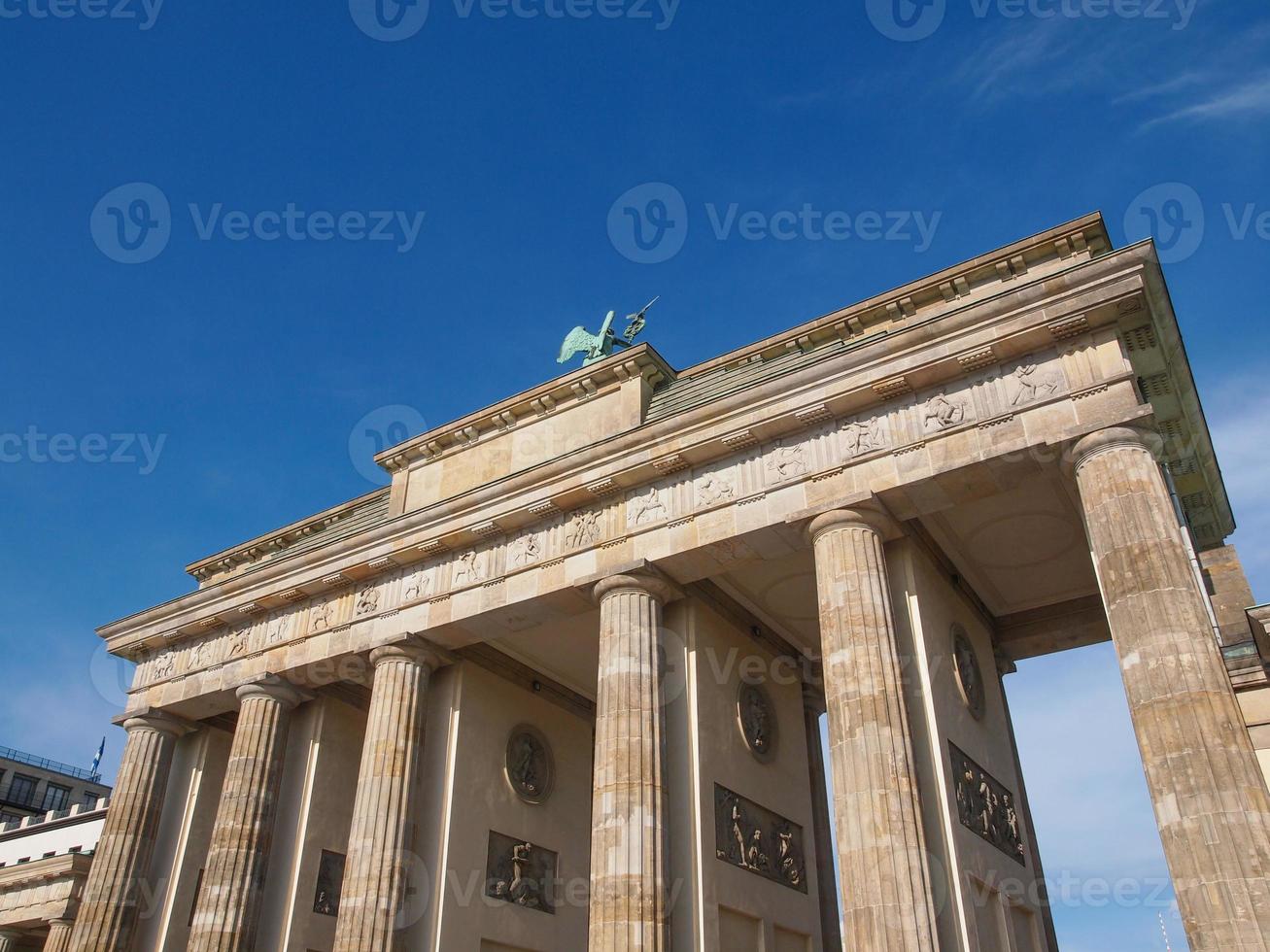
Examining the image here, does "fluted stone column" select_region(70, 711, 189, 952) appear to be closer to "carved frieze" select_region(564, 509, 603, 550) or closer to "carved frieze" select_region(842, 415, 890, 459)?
"carved frieze" select_region(564, 509, 603, 550)

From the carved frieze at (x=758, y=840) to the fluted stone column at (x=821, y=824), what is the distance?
1.16 metres

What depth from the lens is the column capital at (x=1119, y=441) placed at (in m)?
14.6

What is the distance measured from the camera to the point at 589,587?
746 inches

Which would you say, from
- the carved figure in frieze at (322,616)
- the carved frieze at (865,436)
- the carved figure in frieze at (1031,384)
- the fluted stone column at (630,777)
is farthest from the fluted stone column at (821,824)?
the carved figure in frieze at (322,616)

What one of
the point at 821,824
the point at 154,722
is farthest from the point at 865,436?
the point at 154,722

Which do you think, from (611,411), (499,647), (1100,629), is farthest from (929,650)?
(499,647)

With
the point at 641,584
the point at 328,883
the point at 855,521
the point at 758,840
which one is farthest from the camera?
the point at 328,883

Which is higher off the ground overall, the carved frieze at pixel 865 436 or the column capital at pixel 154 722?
the carved frieze at pixel 865 436

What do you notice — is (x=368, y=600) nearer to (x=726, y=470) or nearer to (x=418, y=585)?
(x=418, y=585)

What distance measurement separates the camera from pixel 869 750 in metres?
14.6

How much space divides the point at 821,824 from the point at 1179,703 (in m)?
10.6

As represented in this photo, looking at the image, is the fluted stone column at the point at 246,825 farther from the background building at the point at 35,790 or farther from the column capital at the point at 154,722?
the background building at the point at 35,790

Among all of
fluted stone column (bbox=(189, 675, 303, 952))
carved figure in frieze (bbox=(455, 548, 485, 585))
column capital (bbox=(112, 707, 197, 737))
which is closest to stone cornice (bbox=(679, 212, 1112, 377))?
carved figure in frieze (bbox=(455, 548, 485, 585))

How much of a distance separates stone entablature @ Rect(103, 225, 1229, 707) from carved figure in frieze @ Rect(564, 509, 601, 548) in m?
0.03
